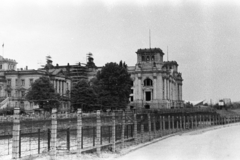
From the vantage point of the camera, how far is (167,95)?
122 m

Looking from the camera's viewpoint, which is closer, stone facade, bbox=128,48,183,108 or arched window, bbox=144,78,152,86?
stone facade, bbox=128,48,183,108

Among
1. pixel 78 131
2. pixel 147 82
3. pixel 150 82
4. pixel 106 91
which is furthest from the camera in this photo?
pixel 147 82

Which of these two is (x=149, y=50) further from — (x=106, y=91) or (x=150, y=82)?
(x=106, y=91)

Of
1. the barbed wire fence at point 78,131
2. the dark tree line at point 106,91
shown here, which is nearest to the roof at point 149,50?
the barbed wire fence at point 78,131

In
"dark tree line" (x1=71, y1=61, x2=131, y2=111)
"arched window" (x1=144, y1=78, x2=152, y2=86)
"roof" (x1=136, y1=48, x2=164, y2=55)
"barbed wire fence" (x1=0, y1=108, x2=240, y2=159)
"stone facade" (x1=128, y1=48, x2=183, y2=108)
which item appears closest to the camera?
"barbed wire fence" (x1=0, y1=108, x2=240, y2=159)

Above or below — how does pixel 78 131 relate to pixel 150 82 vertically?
below

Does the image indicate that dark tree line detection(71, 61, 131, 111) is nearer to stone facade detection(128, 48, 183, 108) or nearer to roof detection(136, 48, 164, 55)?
stone facade detection(128, 48, 183, 108)

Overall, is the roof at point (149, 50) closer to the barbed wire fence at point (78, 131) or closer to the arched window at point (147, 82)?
the arched window at point (147, 82)

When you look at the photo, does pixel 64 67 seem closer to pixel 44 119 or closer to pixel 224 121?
pixel 224 121

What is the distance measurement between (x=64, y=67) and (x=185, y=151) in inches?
3942

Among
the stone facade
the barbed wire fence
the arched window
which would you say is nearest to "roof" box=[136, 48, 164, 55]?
the stone facade

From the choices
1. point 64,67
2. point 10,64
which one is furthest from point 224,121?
point 10,64

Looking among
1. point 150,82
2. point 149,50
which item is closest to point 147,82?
point 150,82

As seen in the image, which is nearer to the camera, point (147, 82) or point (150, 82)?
point (150, 82)
